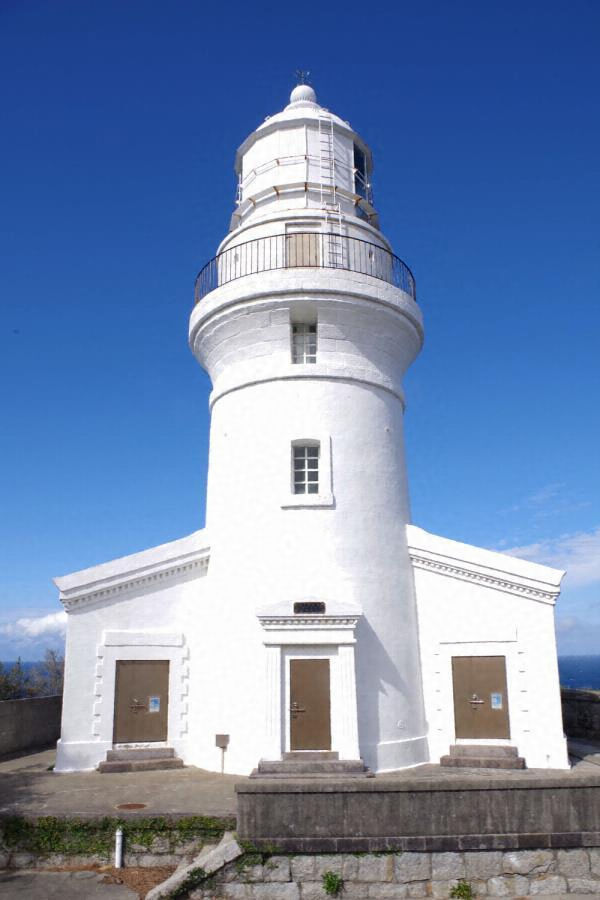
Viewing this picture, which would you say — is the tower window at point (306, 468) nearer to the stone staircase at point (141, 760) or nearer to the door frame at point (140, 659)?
the door frame at point (140, 659)

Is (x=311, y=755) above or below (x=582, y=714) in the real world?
below

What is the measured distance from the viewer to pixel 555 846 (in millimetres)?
9703

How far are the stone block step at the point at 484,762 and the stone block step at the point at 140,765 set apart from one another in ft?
17.9

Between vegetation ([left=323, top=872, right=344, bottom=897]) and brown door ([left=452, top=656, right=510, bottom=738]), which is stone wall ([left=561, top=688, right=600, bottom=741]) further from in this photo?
vegetation ([left=323, top=872, right=344, bottom=897])

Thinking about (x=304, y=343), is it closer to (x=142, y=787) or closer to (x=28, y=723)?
(x=142, y=787)

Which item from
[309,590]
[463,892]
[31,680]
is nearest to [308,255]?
[309,590]

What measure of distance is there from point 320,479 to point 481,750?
6311 mm

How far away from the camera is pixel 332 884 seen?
9445mm

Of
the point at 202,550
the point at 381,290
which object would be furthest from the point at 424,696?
the point at 381,290

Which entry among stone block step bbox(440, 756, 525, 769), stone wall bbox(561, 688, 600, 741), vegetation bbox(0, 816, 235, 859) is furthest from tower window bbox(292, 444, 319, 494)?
stone wall bbox(561, 688, 600, 741)

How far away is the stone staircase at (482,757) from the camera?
564 inches

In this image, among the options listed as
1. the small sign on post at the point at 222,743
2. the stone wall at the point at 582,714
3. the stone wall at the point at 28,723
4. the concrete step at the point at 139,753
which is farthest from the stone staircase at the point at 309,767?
the stone wall at the point at 582,714

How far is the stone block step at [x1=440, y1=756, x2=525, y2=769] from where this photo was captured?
563 inches

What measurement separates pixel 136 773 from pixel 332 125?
1553 centimetres
